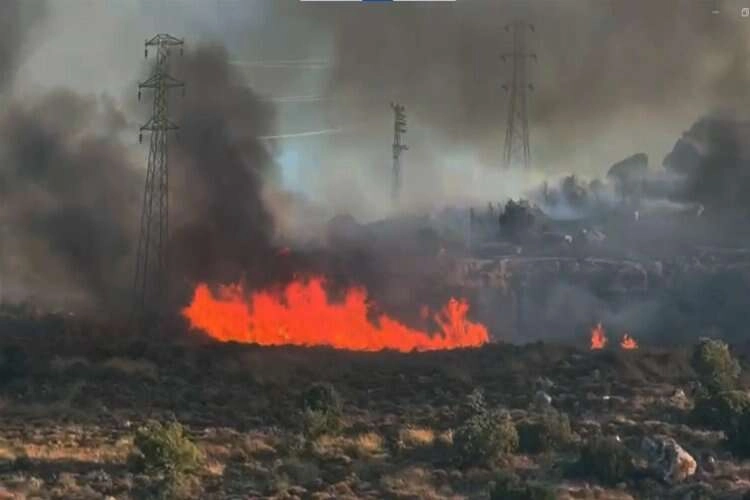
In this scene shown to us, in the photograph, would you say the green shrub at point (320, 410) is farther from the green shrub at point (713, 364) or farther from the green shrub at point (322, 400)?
the green shrub at point (713, 364)

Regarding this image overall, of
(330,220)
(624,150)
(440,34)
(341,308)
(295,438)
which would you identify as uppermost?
(440,34)

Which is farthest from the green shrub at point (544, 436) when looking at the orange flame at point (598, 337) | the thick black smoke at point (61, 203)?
the thick black smoke at point (61, 203)

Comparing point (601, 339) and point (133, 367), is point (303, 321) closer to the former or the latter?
point (133, 367)

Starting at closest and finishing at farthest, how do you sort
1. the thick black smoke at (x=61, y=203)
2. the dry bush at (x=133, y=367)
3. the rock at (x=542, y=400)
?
the rock at (x=542, y=400) < the dry bush at (x=133, y=367) < the thick black smoke at (x=61, y=203)

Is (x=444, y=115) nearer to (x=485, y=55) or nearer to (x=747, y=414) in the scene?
(x=485, y=55)

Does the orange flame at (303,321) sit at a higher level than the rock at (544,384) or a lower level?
higher

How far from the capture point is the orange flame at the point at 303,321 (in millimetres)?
61875

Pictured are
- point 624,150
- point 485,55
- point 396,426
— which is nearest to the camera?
point 396,426

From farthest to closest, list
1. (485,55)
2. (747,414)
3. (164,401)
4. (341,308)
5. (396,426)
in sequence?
(485,55) < (341,308) < (164,401) < (396,426) < (747,414)

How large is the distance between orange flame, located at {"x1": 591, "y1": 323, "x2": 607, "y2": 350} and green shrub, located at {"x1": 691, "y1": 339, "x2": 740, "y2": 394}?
12932 mm

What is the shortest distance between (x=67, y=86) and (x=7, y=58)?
4.43 meters

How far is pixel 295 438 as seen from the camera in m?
38.4

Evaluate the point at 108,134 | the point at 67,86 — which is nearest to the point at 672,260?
the point at 108,134

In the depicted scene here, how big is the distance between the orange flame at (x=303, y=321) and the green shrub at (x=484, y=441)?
2525cm
